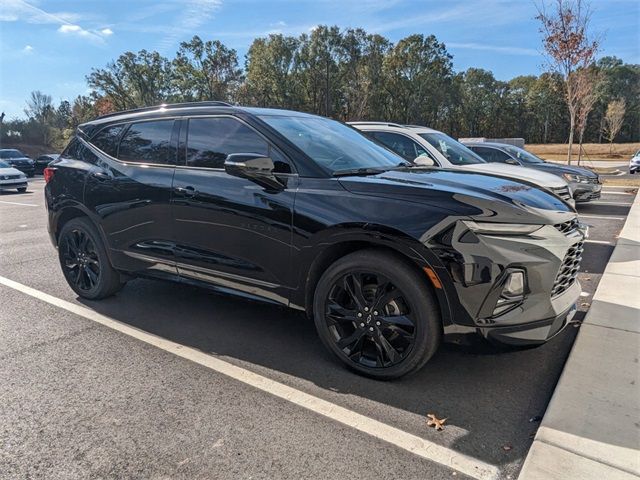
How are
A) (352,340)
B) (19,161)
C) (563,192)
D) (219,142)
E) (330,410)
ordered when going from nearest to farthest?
1. (330,410)
2. (352,340)
3. (219,142)
4. (563,192)
5. (19,161)

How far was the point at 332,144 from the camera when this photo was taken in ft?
12.6

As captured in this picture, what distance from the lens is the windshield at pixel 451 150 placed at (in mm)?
7666

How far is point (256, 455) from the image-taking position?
2438 mm

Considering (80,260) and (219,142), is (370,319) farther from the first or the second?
(80,260)

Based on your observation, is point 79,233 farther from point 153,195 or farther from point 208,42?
point 208,42

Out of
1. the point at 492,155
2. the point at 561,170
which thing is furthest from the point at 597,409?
the point at 561,170

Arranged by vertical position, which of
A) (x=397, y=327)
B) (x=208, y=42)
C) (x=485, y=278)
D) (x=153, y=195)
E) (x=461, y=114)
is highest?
(x=208, y=42)

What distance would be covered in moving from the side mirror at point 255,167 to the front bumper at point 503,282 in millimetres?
1349

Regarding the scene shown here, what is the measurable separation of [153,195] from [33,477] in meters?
2.30

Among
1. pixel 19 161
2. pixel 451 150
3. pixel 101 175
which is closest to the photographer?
pixel 101 175

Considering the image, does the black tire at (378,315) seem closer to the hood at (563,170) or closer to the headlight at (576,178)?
the hood at (563,170)

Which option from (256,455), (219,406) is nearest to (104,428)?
(219,406)

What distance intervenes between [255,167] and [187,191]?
0.84 metres

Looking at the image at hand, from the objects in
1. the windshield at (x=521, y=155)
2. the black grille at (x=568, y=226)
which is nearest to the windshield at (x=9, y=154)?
the windshield at (x=521, y=155)
